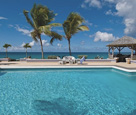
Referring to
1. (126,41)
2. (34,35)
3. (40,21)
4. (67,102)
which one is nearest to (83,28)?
(126,41)

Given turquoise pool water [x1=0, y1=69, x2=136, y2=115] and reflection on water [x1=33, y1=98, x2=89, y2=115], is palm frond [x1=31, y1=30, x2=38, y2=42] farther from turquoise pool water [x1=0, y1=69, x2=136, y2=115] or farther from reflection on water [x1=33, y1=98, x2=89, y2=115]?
reflection on water [x1=33, y1=98, x2=89, y2=115]

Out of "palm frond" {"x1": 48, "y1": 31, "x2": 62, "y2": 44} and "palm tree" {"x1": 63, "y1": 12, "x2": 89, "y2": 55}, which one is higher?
"palm tree" {"x1": 63, "y1": 12, "x2": 89, "y2": 55}

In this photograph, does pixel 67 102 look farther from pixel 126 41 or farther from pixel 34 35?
pixel 126 41

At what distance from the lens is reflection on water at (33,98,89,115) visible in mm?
3705

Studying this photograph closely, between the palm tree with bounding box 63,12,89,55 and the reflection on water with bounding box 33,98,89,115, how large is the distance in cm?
1266

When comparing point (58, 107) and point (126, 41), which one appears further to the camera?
point (126, 41)

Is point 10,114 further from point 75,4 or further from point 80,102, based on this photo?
point 75,4

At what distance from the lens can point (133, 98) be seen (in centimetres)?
481

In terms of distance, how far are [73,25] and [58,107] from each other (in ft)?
45.2

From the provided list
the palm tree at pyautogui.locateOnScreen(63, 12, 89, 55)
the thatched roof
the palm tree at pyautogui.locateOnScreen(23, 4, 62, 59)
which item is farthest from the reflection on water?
the thatched roof

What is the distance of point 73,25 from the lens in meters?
15.8

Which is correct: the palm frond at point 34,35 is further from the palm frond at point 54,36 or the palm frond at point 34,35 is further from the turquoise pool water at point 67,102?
the turquoise pool water at point 67,102

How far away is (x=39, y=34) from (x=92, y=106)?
13.9 meters

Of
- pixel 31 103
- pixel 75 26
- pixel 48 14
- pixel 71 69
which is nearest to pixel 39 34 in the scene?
pixel 48 14
